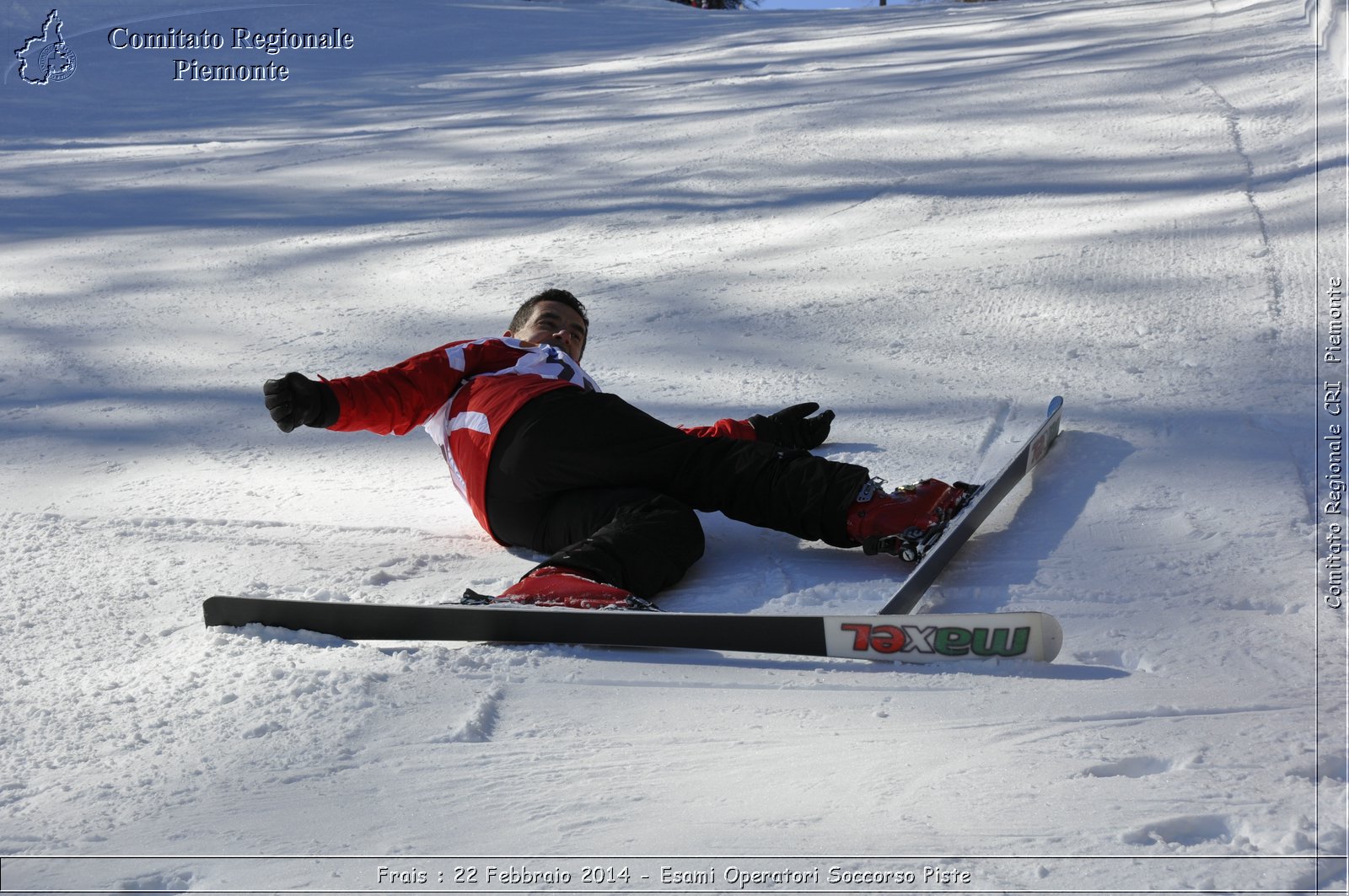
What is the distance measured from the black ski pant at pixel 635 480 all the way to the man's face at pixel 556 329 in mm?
597

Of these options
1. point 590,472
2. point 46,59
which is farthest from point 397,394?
point 46,59

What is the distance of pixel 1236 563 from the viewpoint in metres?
2.18

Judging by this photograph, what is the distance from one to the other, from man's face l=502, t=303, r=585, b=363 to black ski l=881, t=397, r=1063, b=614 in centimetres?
122

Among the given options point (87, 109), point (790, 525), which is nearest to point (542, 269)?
point (790, 525)

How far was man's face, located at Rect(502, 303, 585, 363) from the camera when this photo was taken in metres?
3.16

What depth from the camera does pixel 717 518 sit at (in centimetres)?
274

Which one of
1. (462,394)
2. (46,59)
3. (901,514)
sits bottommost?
(901,514)

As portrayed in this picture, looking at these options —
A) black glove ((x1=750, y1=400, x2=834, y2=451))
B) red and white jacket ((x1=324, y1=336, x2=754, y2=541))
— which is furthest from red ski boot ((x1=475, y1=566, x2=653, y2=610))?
black glove ((x1=750, y1=400, x2=834, y2=451))

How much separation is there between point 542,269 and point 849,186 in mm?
1624

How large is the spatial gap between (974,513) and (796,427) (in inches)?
30.9

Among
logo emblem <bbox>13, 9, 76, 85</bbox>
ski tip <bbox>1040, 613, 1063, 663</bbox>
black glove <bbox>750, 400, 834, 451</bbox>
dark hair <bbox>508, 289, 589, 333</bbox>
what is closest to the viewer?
ski tip <bbox>1040, 613, 1063, 663</bbox>

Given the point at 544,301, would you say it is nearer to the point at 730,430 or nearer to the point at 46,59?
the point at 730,430

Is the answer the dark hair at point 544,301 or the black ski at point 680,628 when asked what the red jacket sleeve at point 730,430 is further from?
the black ski at point 680,628

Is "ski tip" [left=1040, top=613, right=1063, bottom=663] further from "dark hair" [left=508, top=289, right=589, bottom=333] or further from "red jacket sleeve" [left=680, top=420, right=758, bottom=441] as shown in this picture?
"dark hair" [left=508, top=289, right=589, bottom=333]
